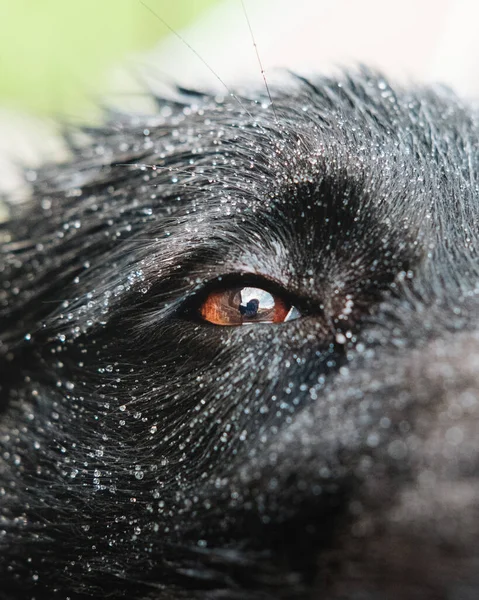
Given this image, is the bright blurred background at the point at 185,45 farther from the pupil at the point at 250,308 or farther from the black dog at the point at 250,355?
the pupil at the point at 250,308

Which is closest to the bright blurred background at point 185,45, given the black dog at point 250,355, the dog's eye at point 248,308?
the black dog at point 250,355

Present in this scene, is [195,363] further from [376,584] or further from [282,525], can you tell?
[376,584]

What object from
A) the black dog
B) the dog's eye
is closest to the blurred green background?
the black dog

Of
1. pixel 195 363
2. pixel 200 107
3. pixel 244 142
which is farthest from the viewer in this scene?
pixel 200 107

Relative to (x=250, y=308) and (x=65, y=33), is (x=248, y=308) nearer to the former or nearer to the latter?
(x=250, y=308)

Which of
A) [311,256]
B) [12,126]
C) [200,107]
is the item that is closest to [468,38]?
[12,126]

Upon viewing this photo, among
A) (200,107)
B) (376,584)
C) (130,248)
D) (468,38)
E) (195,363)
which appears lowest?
(376,584)
